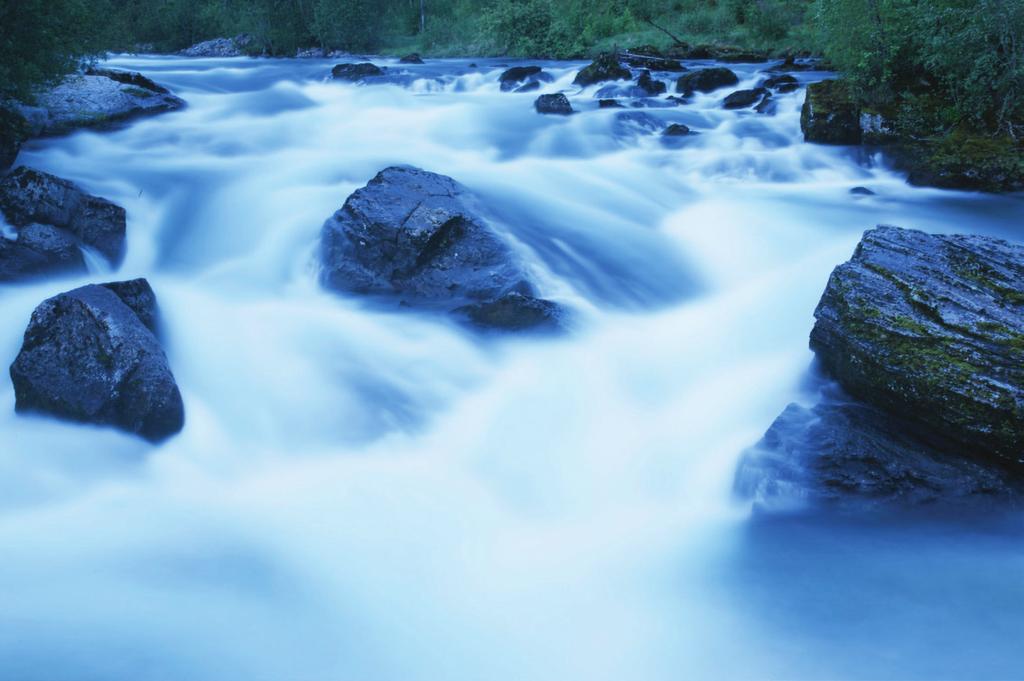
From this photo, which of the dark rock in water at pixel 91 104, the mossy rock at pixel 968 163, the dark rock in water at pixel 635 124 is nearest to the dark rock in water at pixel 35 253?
the dark rock in water at pixel 91 104

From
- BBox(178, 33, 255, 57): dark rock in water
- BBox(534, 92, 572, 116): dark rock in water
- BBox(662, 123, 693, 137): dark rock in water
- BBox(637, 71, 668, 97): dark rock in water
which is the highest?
BBox(178, 33, 255, 57): dark rock in water

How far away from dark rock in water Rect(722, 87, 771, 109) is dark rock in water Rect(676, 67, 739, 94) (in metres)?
1.83

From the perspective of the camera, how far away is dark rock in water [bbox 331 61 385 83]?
63.0 ft

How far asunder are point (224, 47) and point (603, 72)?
3341cm

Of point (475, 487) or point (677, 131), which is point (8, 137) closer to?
point (475, 487)

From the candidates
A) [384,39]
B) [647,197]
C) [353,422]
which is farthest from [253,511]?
[384,39]

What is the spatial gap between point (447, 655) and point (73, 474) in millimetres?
2897

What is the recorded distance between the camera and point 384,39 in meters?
39.5

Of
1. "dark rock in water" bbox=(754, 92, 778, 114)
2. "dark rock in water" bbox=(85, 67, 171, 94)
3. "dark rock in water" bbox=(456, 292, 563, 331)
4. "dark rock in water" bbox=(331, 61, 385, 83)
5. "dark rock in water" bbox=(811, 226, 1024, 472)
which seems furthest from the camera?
"dark rock in water" bbox=(331, 61, 385, 83)

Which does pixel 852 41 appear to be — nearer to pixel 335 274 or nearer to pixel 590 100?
pixel 590 100

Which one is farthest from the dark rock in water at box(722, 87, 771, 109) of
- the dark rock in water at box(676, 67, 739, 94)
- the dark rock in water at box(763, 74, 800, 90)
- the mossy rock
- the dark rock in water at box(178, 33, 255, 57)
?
the dark rock in water at box(178, 33, 255, 57)

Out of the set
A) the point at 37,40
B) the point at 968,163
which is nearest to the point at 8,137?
the point at 37,40

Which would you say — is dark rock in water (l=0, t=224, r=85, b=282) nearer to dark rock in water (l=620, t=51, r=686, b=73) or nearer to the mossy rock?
the mossy rock

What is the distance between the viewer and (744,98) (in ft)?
46.2
